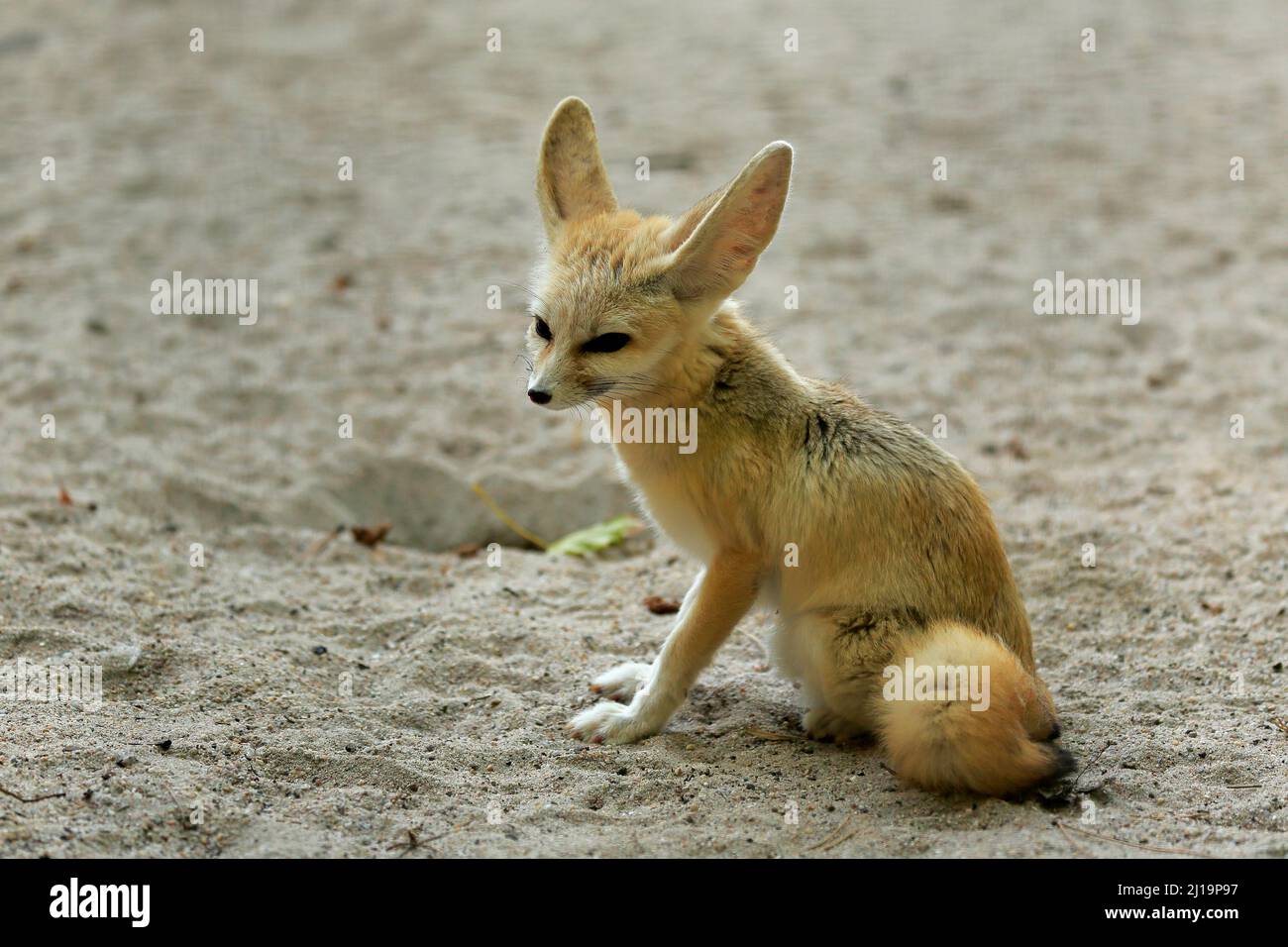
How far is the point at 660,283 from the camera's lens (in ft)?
12.6

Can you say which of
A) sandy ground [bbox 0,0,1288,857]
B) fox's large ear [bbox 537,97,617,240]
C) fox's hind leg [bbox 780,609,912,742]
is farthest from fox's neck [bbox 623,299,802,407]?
sandy ground [bbox 0,0,1288,857]

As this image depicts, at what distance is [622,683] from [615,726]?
13.7 inches

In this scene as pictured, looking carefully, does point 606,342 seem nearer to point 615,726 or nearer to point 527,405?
point 615,726

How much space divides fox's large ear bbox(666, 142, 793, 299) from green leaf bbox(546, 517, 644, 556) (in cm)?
201

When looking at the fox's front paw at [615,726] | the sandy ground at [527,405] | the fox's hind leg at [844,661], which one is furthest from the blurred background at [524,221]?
the fox's hind leg at [844,661]

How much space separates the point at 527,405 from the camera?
6844 millimetres

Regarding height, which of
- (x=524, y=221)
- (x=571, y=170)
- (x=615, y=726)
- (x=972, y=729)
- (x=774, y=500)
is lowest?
(x=615, y=726)

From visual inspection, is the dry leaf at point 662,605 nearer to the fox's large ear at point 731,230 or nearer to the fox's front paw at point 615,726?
the fox's front paw at point 615,726

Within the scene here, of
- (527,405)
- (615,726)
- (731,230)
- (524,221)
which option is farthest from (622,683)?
(524,221)

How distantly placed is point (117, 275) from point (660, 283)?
5.21 metres

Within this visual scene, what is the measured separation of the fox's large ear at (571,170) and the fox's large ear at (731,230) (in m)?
0.50

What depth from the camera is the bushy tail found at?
138 inches

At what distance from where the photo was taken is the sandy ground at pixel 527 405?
3725mm

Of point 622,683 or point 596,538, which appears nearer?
point 622,683
